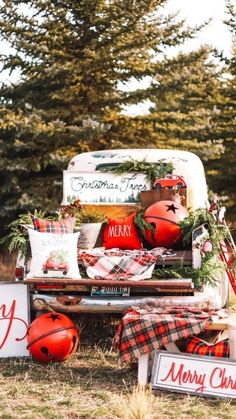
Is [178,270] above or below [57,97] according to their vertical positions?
below

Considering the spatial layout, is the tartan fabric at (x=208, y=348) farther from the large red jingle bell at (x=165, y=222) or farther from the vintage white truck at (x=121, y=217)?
the large red jingle bell at (x=165, y=222)

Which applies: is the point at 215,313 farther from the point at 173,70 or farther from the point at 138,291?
the point at 173,70

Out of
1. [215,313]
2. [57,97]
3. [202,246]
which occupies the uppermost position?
[57,97]

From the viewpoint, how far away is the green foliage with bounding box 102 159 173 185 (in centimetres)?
862

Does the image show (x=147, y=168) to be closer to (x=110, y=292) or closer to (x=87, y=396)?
(x=110, y=292)

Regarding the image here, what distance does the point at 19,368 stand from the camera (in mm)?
6812

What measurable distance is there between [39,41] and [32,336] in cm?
1171

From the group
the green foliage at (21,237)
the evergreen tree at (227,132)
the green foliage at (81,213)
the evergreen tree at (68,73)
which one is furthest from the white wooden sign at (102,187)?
the evergreen tree at (227,132)

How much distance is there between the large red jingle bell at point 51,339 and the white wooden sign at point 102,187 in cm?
192

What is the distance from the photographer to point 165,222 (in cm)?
758

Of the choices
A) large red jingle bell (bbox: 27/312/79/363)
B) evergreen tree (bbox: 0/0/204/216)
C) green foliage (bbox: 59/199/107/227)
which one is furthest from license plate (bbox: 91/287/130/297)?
evergreen tree (bbox: 0/0/204/216)

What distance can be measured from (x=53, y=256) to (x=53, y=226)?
38 cm

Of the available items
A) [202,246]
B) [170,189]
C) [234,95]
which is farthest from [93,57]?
[202,246]

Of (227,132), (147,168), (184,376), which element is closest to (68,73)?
(227,132)
